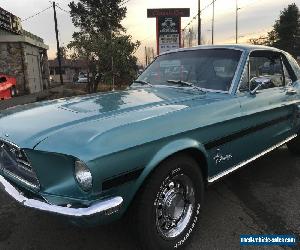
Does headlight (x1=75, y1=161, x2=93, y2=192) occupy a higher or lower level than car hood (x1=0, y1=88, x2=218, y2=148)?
lower

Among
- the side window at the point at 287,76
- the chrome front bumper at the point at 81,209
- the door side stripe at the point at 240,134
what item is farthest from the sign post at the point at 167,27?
the chrome front bumper at the point at 81,209

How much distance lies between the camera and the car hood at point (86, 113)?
9.26 ft

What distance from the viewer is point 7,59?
23.2 meters

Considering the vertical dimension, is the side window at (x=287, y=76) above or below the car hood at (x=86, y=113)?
above

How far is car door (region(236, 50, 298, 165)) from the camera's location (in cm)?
401

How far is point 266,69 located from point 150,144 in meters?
2.63

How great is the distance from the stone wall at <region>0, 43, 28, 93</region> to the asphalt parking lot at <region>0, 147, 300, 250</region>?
20.3 meters

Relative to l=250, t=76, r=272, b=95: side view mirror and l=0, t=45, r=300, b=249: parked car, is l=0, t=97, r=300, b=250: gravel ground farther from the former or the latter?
l=250, t=76, r=272, b=95: side view mirror

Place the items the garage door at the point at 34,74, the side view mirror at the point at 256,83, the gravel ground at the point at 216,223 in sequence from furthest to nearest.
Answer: the garage door at the point at 34,74
the side view mirror at the point at 256,83
the gravel ground at the point at 216,223

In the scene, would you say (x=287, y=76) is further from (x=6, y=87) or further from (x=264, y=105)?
(x=6, y=87)

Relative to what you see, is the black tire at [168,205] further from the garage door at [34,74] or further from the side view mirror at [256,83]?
the garage door at [34,74]

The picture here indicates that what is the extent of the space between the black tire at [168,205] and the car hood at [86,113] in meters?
0.44

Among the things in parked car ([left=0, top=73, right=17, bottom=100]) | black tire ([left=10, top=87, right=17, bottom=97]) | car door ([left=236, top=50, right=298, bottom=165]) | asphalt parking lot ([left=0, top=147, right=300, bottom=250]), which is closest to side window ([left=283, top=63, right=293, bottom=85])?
car door ([left=236, top=50, right=298, bottom=165])

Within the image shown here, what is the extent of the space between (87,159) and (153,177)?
0.59 m
